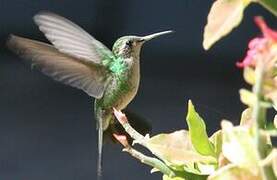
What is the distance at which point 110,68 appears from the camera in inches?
51.9

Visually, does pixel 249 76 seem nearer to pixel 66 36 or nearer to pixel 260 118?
pixel 260 118

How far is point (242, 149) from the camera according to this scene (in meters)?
0.49

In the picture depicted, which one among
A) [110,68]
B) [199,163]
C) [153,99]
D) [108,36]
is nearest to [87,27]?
[108,36]

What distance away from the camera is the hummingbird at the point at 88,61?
3.74 feet

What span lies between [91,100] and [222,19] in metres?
3.55

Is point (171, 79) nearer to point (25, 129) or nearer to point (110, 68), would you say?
point (25, 129)

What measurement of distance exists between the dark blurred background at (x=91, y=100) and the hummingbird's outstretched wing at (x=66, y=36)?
2609mm

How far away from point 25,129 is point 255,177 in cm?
361

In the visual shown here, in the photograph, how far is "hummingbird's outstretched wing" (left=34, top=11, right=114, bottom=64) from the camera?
46.5 inches

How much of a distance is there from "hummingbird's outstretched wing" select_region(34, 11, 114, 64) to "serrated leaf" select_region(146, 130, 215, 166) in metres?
0.53

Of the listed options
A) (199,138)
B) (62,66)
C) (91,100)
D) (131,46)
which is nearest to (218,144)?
(199,138)

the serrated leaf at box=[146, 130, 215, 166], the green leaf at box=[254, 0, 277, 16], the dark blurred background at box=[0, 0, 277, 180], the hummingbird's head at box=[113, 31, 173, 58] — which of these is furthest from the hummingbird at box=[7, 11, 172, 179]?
the dark blurred background at box=[0, 0, 277, 180]

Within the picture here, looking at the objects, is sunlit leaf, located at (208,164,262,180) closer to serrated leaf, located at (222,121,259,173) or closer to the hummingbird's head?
serrated leaf, located at (222,121,259,173)

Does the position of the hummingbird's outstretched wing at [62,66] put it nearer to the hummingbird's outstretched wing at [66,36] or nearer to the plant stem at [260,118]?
the hummingbird's outstretched wing at [66,36]
